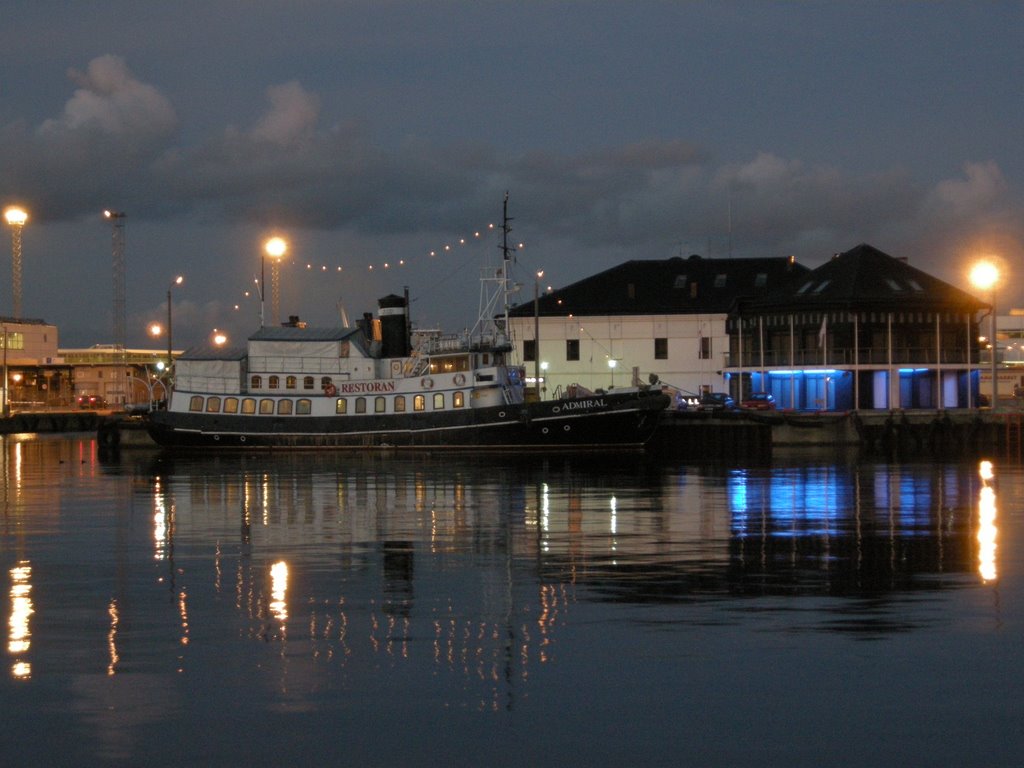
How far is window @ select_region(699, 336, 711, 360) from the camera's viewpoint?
87.3m

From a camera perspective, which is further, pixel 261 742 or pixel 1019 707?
pixel 1019 707

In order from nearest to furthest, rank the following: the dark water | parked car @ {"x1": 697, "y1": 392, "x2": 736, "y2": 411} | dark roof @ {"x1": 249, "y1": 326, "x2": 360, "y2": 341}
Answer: the dark water
dark roof @ {"x1": 249, "y1": 326, "x2": 360, "y2": 341}
parked car @ {"x1": 697, "y1": 392, "x2": 736, "y2": 411}

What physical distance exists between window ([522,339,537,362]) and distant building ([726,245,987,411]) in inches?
538

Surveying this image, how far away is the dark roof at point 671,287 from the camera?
88.3 m

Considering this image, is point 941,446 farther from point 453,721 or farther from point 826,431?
point 453,721

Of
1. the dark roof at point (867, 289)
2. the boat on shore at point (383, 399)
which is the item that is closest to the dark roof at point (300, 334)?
the boat on shore at point (383, 399)

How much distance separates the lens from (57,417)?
360 ft

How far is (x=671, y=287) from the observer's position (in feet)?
295

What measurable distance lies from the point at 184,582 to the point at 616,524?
1074cm

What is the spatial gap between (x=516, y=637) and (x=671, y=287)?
246 ft

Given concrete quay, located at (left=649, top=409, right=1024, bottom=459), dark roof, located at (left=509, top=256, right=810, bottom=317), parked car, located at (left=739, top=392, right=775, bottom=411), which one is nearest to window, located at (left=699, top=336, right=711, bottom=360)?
dark roof, located at (left=509, top=256, right=810, bottom=317)

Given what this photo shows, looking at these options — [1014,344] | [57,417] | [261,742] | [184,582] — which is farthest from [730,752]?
[1014,344]

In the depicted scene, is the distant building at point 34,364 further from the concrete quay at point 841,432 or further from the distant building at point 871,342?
the concrete quay at point 841,432

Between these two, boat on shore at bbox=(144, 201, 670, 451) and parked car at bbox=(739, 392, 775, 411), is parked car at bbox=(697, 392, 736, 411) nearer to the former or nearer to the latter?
parked car at bbox=(739, 392, 775, 411)
